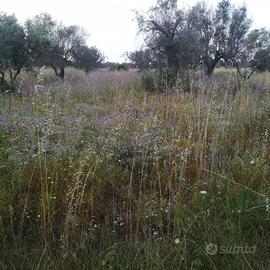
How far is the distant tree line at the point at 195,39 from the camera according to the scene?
14.6m

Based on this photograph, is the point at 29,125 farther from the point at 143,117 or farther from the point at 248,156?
the point at 248,156

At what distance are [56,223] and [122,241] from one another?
22.1 inches

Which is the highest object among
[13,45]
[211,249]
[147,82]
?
[13,45]

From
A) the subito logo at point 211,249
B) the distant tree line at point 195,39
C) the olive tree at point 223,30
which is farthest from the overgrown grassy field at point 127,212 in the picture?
the olive tree at point 223,30

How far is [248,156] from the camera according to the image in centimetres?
363

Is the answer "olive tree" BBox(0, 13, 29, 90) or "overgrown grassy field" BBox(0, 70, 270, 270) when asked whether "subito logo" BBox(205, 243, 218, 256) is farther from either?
"olive tree" BBox(0, 13, 29, 90)

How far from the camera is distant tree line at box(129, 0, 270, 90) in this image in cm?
1456

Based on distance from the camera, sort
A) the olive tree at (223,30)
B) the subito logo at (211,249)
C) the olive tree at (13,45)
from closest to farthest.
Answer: the subito logo at (211,249) < the olive tree at (13,45) < the olive tree at (223,30)

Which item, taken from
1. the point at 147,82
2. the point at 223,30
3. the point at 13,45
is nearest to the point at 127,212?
the point at 147,82

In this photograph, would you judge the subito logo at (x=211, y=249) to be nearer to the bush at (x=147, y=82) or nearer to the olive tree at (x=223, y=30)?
the bush at (x=147, y=82)

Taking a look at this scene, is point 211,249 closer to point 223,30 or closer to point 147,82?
point 147,82

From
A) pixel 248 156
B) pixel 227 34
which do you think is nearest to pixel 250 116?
pixel 248 156

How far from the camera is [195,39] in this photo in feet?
48.8

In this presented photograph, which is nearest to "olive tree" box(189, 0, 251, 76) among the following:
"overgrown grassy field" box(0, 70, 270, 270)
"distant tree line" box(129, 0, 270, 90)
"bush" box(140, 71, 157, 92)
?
"distant tree line" box(129, 0, 270, 90)
